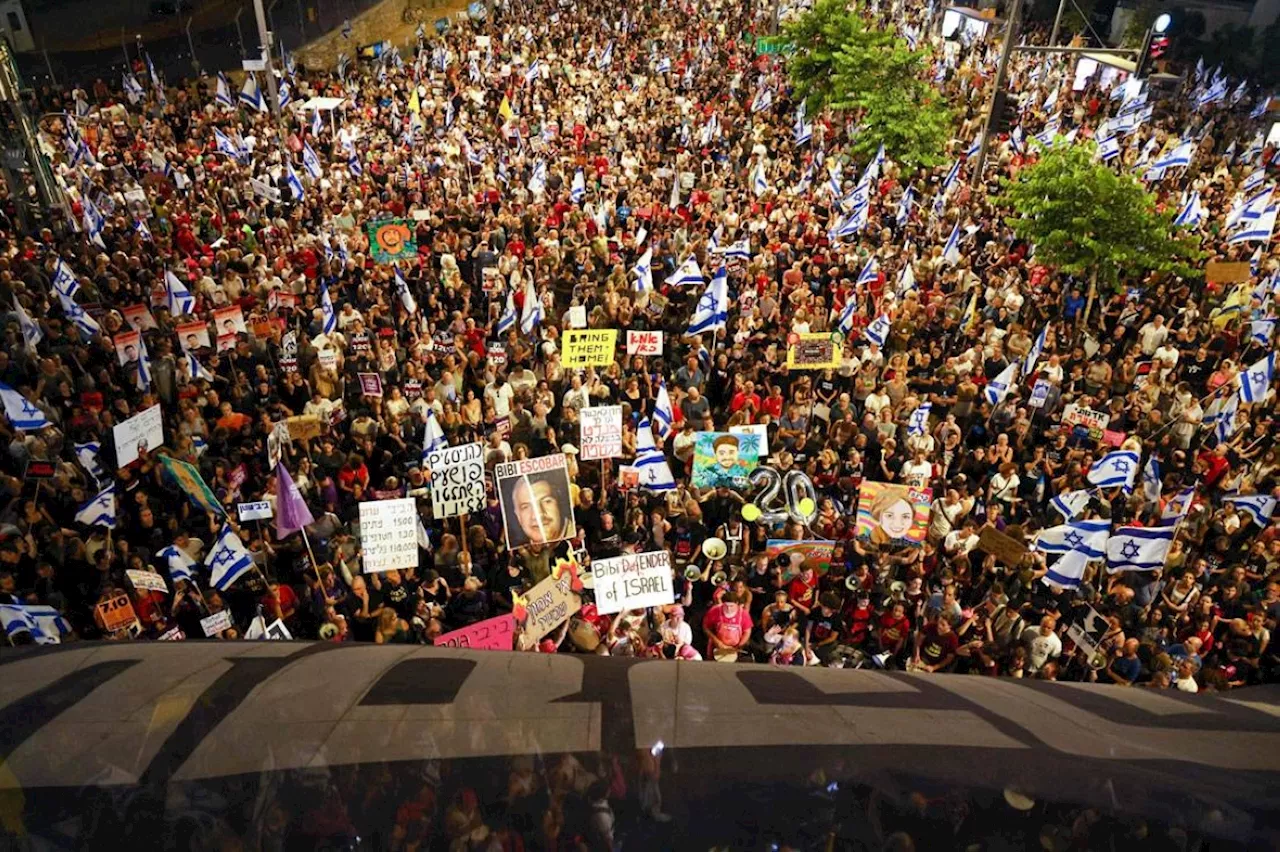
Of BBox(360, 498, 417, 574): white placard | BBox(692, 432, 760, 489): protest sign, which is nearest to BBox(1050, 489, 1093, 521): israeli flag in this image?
BBox(692, 432, 760, 489): protest sign

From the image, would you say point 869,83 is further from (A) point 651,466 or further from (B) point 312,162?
(A) point 651,466

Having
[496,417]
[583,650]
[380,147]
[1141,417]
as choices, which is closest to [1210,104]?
[1141,417]

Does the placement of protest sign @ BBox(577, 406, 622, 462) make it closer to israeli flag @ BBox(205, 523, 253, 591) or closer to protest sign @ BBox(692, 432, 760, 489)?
protest sign @ BBox(692, 432, 760, 489)

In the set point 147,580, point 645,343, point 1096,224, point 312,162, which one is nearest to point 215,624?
point 147,580

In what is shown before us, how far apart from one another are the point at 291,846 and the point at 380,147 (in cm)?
2627

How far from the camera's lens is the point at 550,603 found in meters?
8.84

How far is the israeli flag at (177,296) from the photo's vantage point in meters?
13.9

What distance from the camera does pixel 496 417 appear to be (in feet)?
40.1

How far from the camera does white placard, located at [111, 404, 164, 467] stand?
33.2ft

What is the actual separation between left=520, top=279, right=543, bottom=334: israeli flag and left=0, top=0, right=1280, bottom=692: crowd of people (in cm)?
7

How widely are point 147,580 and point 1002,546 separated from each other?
9.27 m

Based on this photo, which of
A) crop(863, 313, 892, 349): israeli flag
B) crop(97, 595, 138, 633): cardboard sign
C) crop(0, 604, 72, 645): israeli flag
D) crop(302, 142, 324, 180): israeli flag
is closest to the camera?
crop(0, 604, 72, 645): israeli flag

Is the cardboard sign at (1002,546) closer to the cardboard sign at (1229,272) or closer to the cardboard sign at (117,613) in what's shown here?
the cardboard sign at (1229,272)

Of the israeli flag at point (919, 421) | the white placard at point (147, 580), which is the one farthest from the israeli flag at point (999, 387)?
the white placard at point (147, 580)
